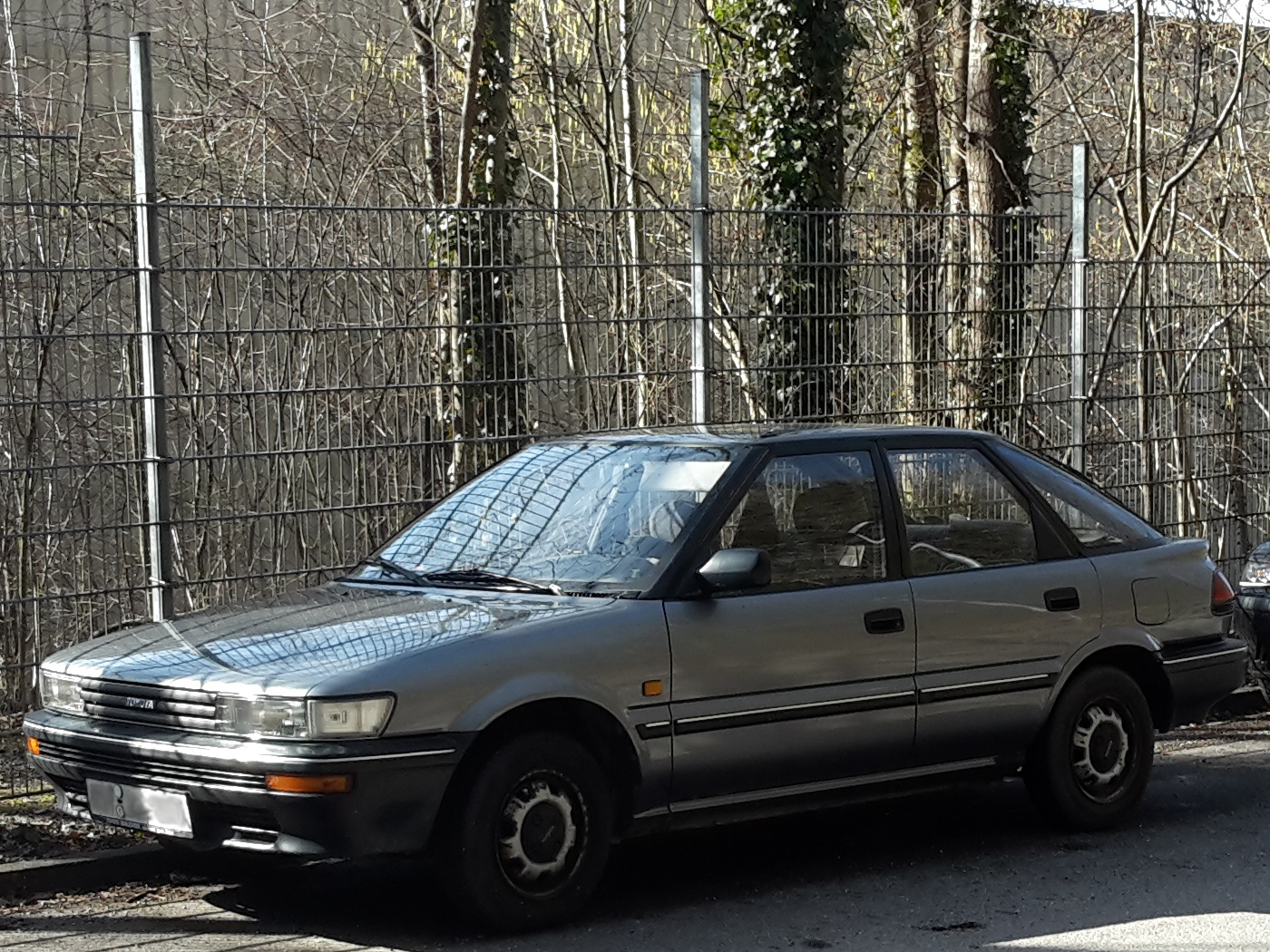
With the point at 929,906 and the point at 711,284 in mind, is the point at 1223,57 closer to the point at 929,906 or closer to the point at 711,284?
the point at 711,284

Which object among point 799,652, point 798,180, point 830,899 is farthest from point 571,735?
point 798,180

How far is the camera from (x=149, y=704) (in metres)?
6.15

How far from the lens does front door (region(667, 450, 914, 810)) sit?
657 cm

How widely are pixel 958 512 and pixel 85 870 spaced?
3.72 meters

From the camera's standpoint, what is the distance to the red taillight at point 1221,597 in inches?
324

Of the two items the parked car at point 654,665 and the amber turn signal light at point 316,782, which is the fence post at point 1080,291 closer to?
the parked car at point 654,665

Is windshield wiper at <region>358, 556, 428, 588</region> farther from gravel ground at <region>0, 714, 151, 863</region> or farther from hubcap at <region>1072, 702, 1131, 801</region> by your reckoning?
hubcap at <region>1072, 702, 1131, 801</region>

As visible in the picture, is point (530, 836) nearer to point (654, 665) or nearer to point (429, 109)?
point (654, 665)

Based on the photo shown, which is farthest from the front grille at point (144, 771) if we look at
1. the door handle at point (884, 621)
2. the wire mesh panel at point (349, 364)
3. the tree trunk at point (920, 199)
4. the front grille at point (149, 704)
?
the tree trunk at point (920, 199)

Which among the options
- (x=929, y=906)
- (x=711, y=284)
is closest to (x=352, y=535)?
(x=711, y=284)

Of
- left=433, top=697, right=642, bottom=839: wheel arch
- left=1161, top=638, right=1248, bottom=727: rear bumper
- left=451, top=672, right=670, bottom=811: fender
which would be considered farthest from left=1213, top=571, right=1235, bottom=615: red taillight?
left=433, top=697, right=642, bottom=839: wheel arch

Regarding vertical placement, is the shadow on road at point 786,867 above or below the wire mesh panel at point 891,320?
below

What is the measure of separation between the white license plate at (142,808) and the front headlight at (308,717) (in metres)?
0.34

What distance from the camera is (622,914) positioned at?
21.6ft
